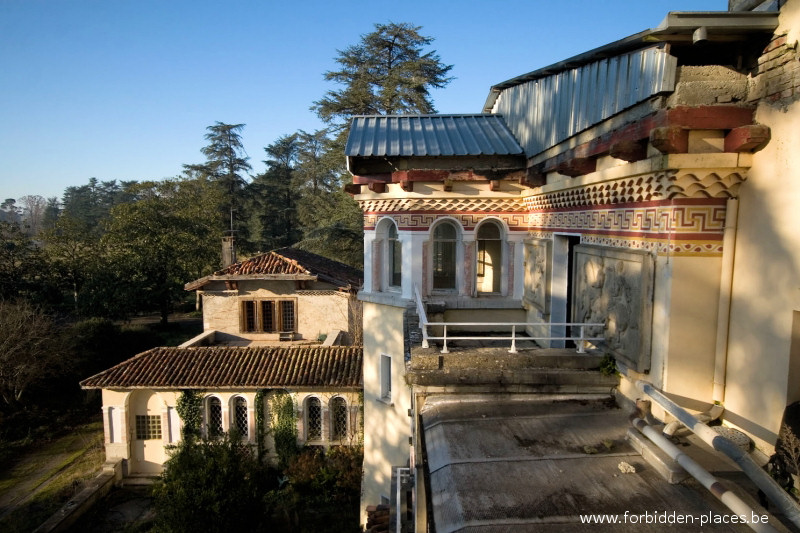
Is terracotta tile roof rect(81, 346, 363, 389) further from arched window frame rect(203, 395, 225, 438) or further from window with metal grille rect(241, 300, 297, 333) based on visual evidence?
window with metal grille rect(241, 300, 297, 333)

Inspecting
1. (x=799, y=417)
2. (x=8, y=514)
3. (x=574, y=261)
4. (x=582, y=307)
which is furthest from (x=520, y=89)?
(x=8, y=514)

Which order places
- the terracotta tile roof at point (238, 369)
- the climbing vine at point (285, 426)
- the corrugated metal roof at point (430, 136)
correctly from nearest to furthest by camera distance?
the corrugated metal roof at point (430, 136), the terracotta tile roof at point (238, 369), the climbing vine at point (285, 426)

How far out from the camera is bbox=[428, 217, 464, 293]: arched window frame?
8.83 m

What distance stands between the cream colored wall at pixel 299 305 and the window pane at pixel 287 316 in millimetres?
280

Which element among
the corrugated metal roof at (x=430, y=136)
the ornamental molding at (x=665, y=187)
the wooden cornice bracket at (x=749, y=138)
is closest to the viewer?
the wooden cornice bracket at (x=749, y=138)

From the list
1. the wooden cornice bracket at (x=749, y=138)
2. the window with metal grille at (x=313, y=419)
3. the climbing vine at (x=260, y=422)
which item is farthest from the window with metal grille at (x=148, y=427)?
the wooden cornice bracket at (x=749, y=138)

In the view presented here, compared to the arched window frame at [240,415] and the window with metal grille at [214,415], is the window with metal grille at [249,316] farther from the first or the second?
the arched window frame at [240,415]

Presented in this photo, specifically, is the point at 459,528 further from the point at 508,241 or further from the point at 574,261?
the point at 508,241

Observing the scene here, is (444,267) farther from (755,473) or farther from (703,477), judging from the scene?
(755,473)

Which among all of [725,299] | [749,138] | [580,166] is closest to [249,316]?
[580,166]

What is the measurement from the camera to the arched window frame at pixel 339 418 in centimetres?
1498

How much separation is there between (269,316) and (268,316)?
0.16ft

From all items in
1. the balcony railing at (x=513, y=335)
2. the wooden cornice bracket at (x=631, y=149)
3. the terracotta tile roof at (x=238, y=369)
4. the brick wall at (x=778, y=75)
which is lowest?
the terracotta tile roof at (x=238, y=369)

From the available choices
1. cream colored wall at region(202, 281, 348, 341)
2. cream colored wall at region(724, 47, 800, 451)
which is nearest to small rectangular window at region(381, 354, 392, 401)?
cream colored wall at region(724, 47, 800, 451)
